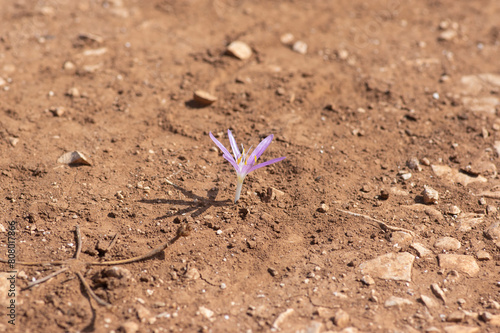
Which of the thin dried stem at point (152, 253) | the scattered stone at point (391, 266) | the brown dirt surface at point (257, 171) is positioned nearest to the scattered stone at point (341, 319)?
the brown dirt surface at point (257, 171)

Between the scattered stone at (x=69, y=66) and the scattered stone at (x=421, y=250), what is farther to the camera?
the scattered stone at (x=69, y=66)

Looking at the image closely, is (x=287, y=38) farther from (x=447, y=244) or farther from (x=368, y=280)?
(x=368, y=280)

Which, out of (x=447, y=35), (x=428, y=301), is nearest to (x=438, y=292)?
(x=428, y=301)

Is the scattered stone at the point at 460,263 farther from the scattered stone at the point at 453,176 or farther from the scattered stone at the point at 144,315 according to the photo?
the scattered stone at the point at 144,315

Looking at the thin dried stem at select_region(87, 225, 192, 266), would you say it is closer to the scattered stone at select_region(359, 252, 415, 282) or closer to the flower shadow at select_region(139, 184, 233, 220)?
the flower shadow at select_region(139, 184, 233, 220)

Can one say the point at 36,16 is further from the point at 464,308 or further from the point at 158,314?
the point at 464,308

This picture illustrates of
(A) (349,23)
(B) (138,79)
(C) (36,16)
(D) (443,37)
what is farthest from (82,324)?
(D) (443,37)

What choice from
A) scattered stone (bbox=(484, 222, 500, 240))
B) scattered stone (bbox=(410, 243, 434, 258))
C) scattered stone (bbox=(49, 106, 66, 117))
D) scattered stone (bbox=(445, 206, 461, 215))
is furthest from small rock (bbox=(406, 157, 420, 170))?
scattered stone (bbox=(49, 106, 66, 117))
